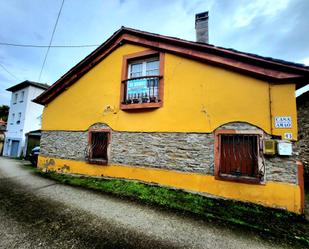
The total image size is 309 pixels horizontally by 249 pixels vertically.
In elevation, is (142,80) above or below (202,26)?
below

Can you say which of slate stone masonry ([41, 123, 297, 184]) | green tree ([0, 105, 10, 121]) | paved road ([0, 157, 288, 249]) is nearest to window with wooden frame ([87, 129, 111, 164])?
slate stone masonry ([41, 123, 297, 184])

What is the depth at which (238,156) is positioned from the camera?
17.1ft

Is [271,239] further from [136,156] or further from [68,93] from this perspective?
[68,93]

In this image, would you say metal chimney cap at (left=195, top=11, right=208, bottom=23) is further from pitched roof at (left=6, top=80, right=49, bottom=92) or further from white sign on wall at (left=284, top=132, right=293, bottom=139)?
pitched roof at (left=6, top=80, right=49, bottom=92)

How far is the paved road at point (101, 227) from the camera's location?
9.87ft

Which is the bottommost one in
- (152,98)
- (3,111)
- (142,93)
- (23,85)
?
(152,98)

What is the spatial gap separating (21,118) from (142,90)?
69.4ft

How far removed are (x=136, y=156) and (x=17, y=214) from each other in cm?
378

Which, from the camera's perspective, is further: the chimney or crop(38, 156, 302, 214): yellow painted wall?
the chimney

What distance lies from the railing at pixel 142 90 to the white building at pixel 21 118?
19.3 m

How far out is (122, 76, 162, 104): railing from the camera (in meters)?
6.72

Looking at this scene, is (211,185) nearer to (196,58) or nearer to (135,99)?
(135,99)

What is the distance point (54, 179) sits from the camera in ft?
24.2

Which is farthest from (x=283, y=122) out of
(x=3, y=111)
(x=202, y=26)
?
(x=3, y=111)
